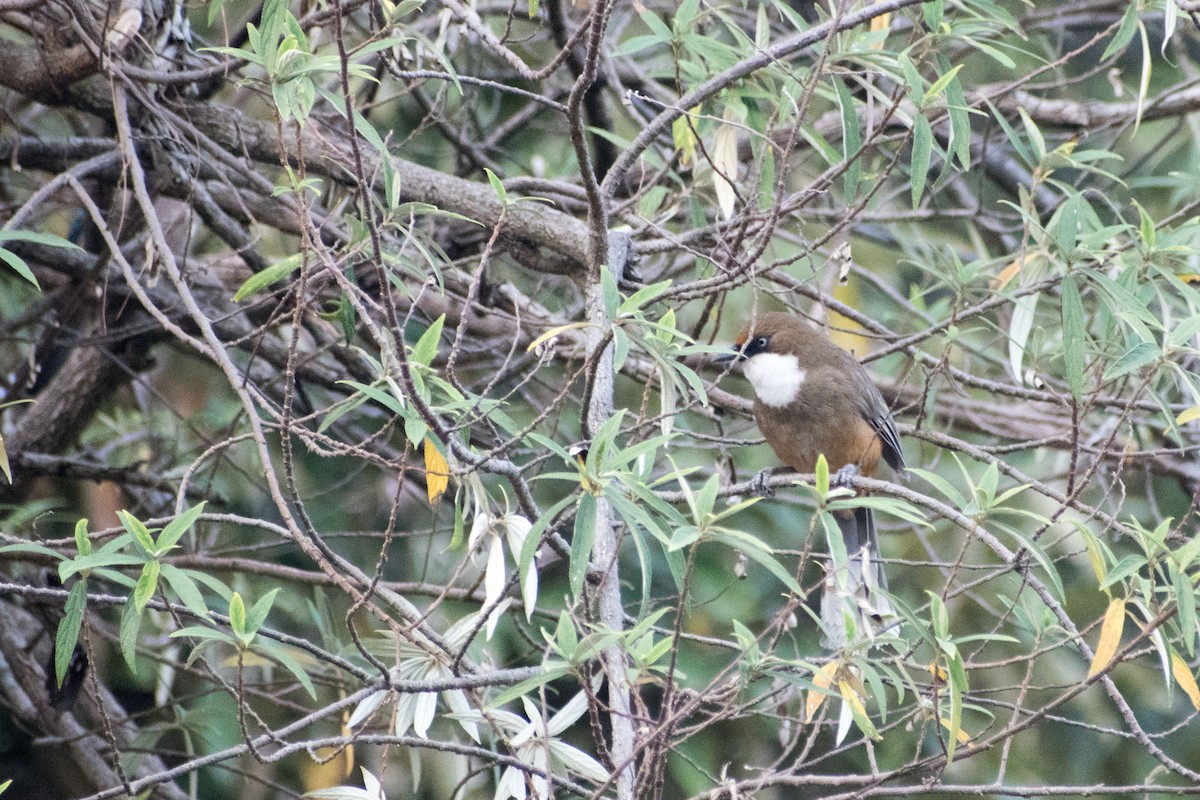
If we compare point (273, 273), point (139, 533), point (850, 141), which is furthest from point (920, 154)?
point (139, 533)

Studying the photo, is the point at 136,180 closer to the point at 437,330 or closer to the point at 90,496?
the point at 437,330

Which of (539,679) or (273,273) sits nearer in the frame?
(539,679)

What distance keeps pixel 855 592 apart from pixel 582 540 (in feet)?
4.42

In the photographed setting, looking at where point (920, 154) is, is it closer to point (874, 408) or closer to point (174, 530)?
point (874, 408)

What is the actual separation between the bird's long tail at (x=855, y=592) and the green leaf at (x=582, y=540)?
0.48 m

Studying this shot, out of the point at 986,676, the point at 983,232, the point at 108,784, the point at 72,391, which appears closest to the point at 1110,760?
the point at 986,676

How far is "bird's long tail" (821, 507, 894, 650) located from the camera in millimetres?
2365

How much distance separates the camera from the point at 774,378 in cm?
425

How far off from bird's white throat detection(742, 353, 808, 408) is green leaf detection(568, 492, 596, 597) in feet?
7.20

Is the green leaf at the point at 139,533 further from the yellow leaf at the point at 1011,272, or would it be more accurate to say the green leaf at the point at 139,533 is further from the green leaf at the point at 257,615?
the yellow leaf at the point at 1011,272

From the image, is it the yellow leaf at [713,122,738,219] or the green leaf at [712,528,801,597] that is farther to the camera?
the yellow leaf at [713,122,738,219]

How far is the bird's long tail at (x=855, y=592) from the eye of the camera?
2365 millimetres

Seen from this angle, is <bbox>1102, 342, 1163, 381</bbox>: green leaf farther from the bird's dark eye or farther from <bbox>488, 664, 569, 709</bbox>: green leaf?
the bird's dark eye

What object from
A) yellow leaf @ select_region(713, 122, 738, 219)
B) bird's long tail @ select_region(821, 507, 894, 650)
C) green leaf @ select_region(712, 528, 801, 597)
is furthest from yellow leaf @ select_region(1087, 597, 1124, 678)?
yellow leaf @ select_region(713, 122, 738, 219)
